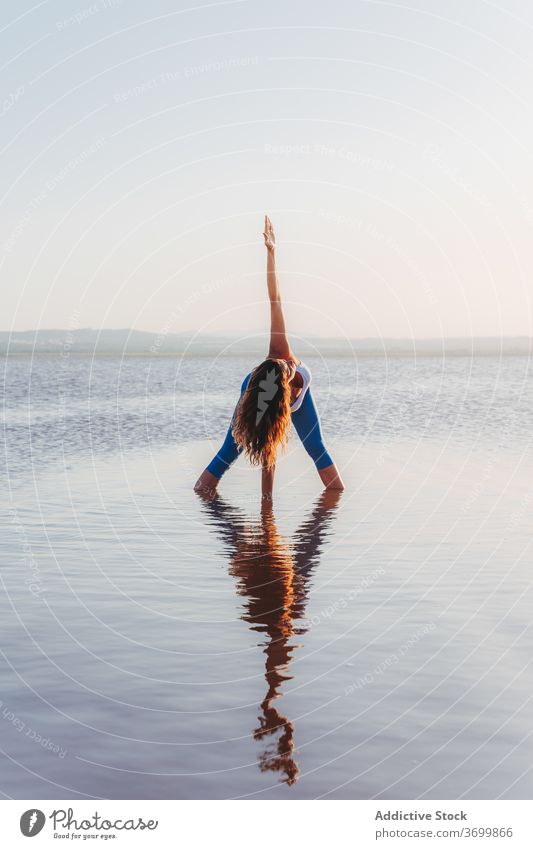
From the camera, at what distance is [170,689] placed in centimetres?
620

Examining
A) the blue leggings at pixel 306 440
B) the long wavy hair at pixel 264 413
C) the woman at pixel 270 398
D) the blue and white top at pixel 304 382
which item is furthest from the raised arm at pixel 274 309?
the blue leggings at pixel 306 440

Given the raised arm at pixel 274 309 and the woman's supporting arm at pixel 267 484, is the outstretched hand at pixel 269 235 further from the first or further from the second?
the woman's supporting arm at pixel 267 484

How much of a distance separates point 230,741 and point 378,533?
588 cm

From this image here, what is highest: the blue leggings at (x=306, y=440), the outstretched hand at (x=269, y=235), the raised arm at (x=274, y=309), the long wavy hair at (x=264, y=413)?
the outstretched hand at (x=269, y=235)

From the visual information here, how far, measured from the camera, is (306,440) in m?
13.7

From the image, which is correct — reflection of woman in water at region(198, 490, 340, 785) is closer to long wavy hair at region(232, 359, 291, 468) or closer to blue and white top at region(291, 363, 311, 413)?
long wavy hair at region(232, 359, 291, 468)

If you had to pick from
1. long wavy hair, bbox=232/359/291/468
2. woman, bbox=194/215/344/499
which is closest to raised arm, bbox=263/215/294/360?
woman, bbox=194/215/344/499

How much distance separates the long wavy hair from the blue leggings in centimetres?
207

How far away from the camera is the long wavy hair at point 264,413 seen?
1084 centimetres

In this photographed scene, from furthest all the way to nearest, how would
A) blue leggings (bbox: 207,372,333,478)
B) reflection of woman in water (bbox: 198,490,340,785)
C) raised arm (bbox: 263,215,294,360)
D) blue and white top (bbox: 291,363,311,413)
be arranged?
blue leggings (bbox: 207,372,333,478)
blue and white top (bbox: 291,363,311,413)
raised arm (bbox: 263,215,294,360)
reflection of woman in water (bbox: 198,490,340,785)

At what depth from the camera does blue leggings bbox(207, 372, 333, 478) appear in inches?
530

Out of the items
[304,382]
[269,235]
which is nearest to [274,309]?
[269,235]

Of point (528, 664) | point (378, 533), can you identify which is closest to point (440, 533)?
point (378, 533)
